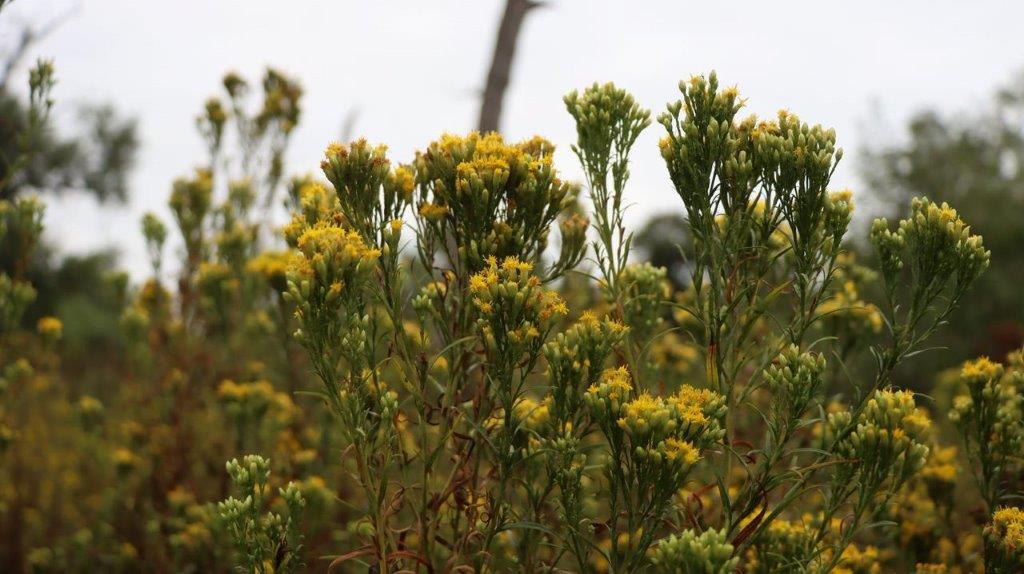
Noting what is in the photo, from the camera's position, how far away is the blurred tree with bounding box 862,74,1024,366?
51.2ft

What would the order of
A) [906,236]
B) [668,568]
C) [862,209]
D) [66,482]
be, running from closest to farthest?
[668,568] < [906,236] < [66,482] < [862,209]

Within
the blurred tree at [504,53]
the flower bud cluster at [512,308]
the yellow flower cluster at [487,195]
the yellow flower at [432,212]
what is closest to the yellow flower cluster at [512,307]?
the flower bud cluster at [512,308]

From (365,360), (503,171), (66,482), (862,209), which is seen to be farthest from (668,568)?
(862,209)

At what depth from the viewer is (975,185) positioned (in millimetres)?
18891

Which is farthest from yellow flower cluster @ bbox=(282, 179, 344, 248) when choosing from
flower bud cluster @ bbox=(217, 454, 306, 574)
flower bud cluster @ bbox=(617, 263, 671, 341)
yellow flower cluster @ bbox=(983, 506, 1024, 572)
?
yellow flower cluster @ bbox=(983, 506, 1024, 572)

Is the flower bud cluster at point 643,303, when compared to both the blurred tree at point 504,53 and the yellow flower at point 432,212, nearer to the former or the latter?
the yellow flower at point 432,212

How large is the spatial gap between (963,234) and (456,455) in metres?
1.54

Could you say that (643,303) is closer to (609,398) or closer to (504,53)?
(609,398)

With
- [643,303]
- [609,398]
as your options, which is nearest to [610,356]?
[643,303]

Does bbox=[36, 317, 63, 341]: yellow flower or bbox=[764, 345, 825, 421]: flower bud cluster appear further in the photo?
bbox=[36, 317, 63, 341]: yellow flower

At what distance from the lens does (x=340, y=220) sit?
7.97 ft

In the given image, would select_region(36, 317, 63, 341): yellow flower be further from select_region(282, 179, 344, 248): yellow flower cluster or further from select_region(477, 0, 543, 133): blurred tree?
select_region(282, 179, 344, 248): yellow flower cluster

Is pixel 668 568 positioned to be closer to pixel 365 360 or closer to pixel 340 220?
pixel 365 360

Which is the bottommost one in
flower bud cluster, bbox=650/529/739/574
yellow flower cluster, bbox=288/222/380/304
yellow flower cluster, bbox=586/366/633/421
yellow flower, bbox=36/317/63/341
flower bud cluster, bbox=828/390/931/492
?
flower bud cluster, bbox=650/529/739/574
